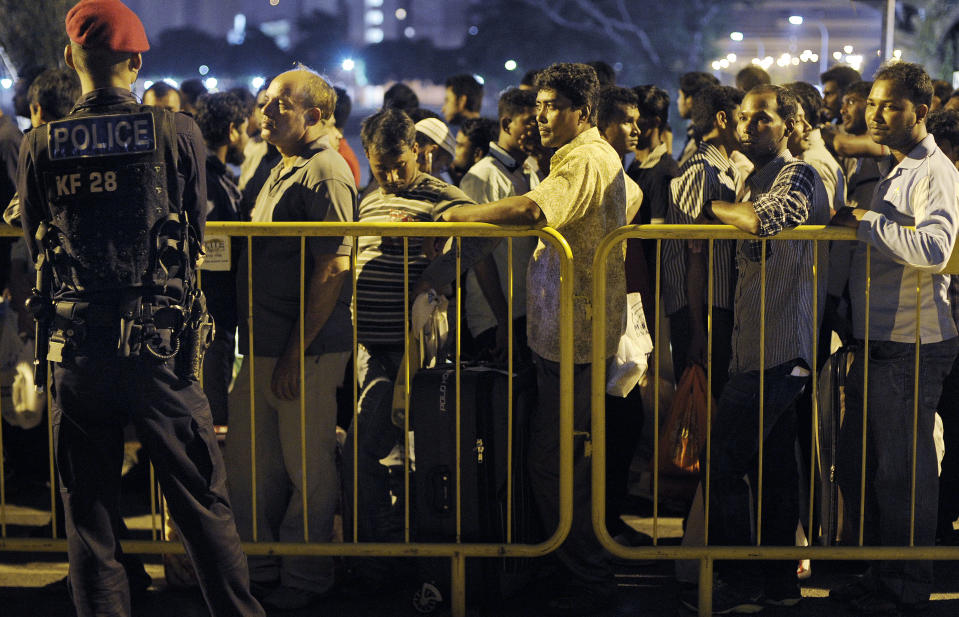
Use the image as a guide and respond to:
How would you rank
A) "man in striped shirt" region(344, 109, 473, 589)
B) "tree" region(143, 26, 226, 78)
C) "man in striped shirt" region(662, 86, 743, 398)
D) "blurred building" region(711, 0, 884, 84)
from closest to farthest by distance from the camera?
"man in striped shirt" region(344, 109, 473, 589), "man in striped shirt" region(662, 86, 743, 398), "blurred building" region(711, 0, 884, 84), "tree" region(143, 26, 226, 78)

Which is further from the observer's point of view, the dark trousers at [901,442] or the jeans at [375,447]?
the jeans at [375,447]

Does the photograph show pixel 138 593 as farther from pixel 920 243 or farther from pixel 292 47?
pixel 292 47

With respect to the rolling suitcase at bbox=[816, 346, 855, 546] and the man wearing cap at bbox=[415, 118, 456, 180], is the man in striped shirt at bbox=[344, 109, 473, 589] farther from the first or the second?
the rolling suitcase at bbox=[816, 346, 855, 546]

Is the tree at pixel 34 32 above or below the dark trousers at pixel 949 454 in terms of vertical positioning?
above

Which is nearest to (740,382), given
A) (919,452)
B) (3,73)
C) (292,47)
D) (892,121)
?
(919,452)

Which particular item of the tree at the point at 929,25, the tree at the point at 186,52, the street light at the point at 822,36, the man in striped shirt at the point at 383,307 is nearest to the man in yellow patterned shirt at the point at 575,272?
the man in striped shirt at the point at 383,307

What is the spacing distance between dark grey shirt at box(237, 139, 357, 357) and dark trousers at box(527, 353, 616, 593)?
94 centimetres

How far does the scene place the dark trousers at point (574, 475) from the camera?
4996 millimetres

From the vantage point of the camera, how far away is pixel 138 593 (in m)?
5.18

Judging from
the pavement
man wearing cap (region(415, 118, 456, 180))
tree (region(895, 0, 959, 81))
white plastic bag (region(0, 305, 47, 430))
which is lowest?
the pavement

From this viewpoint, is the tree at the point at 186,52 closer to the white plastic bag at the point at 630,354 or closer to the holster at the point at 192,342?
the white plastic bag at the point at 630,354

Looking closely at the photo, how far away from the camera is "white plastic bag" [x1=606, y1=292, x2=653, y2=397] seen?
502cm

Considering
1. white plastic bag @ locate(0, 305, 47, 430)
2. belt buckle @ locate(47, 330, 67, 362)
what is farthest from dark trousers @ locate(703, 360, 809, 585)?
white plastic bag @ locate(0, 305, 47, 430)

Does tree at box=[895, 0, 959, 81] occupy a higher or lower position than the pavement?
higher
